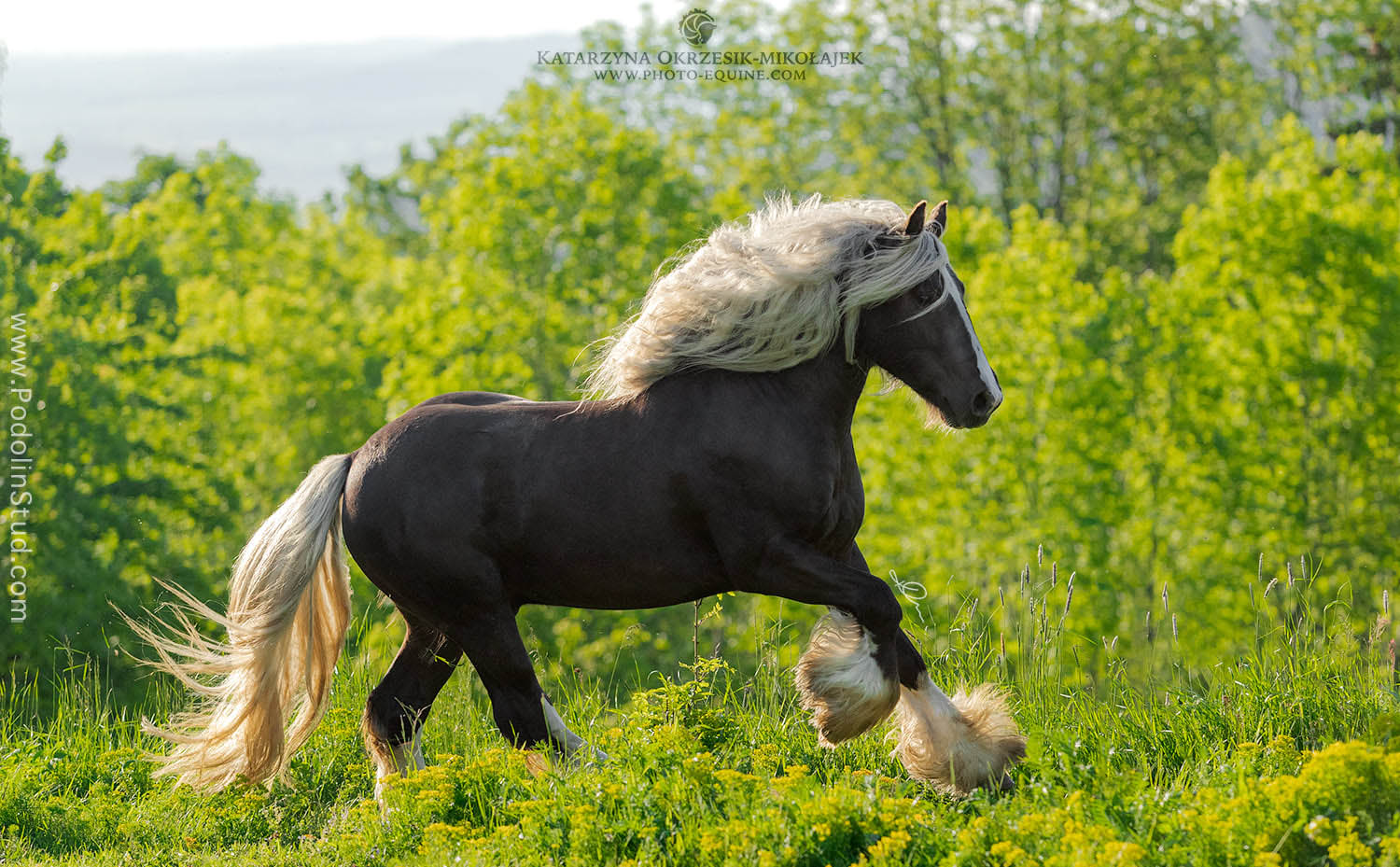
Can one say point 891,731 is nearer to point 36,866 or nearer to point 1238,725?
point 1238,725

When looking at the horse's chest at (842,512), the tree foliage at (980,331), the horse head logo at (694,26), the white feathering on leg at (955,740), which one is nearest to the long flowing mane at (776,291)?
the horse's chest at (842,512)

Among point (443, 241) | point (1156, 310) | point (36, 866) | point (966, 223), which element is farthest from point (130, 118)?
point (36, 866)

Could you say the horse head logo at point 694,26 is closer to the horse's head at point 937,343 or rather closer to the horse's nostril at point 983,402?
the horse's head at point 937,343

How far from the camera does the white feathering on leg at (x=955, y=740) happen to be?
14.3 feet

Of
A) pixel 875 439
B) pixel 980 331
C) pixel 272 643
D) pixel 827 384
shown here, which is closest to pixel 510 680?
pixel 272 643

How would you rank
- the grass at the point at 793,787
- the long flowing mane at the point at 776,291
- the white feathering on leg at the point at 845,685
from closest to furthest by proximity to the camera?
1. the grass at the point at 793,787
2. the white feathering on leg at the point at 845,685
3. the long flowing mane at the point at 776,291

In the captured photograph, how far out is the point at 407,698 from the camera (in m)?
5.12

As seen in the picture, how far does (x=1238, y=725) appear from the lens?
481cm

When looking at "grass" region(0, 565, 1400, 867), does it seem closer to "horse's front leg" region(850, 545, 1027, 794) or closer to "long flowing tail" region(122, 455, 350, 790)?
"horse's front leg" region(850, 545, 1027, 794)

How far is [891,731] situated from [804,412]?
1.20 meters

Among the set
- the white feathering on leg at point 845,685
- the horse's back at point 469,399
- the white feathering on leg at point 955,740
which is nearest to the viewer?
the white feathering on leg at point 845,685

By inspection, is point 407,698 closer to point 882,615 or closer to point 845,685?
point 845,685

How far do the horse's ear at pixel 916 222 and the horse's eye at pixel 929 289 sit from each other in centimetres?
16

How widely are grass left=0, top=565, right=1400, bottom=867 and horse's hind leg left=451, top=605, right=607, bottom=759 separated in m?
0.12
